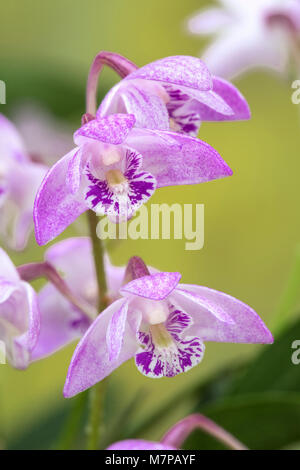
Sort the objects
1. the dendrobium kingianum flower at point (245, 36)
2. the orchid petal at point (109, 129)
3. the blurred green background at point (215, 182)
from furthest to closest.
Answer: the blurred green background at point (215, 182) → the dendrobium kingianum flower at point (245, 36) → the orchid petal at point (109, 129)

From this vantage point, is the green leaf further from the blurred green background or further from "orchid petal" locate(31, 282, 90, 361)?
the blurred green background

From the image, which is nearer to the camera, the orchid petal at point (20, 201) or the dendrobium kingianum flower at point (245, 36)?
the orchid petal at point (20, 201)

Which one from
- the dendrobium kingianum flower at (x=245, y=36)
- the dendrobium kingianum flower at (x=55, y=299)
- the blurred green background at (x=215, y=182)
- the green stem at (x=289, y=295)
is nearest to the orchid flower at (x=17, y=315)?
the dendrobium kingianum flower at (x=55, y=299)

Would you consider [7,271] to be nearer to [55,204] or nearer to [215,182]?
[55,204]

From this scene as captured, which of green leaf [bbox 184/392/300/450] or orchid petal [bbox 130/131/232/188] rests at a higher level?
orchid petal [bbox 130/131/232/188]

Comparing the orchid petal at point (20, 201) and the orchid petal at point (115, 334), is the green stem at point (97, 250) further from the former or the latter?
the orchid petal at point (20, 201)

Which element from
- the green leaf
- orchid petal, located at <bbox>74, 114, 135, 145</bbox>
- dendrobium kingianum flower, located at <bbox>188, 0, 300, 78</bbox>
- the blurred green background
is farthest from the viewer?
the blurred green background

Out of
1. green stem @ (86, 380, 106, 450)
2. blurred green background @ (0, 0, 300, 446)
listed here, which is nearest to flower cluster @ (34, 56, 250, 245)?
green stem @ (86, 380, 106, 450)
